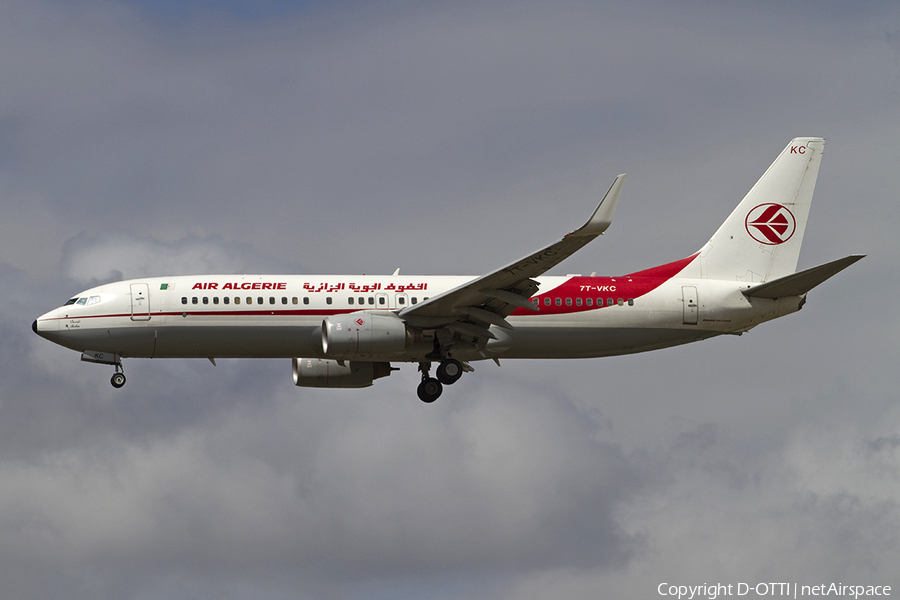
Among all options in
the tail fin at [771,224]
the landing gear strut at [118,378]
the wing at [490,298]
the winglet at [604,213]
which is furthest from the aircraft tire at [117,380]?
the tail fin at [771,224]

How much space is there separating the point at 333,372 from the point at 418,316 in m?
6.80

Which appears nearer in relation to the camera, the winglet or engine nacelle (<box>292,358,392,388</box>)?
the winglet

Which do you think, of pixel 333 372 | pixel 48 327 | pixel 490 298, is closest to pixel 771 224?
pixel 490 298

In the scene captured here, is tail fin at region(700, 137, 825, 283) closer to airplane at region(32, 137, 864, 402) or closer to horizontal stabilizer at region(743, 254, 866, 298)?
airplane at region(32, 137, 864, 402)

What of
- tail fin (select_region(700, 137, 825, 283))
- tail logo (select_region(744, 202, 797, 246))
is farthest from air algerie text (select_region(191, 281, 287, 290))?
tail logo (select_region(744, 202, 797, 246))

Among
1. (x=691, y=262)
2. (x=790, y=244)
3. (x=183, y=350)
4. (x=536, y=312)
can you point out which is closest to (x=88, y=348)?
(x=183, y=350)

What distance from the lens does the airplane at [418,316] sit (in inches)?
1791

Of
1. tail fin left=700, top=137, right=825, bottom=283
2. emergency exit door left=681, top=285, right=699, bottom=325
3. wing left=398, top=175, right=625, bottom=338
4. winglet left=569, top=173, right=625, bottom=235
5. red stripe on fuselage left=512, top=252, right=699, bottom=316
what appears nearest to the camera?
winglet left=569, top=173, right=625, bottom=235

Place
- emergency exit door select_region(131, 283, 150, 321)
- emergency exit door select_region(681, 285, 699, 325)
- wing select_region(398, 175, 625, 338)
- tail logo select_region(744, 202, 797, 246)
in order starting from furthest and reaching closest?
tail logo select_region(744, 202, 797, 246), emergency exit door select_region(681, 285, 699, 325), emergency exit door select_region(131, 283, 150, 321), wing select_region(398, 175, 625, 338)

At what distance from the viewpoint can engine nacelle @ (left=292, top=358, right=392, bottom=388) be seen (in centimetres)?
5119

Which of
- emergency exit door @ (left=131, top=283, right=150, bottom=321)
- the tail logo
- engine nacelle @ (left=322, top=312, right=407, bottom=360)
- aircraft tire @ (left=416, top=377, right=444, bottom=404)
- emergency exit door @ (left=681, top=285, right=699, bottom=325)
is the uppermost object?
the tail logo

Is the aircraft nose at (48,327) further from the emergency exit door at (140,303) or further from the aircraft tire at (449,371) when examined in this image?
the aircraft tire at (449,371)

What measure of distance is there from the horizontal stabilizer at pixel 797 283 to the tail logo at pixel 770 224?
4041 millimetres

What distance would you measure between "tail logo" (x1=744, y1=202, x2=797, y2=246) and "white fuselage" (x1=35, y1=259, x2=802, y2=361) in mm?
4086
